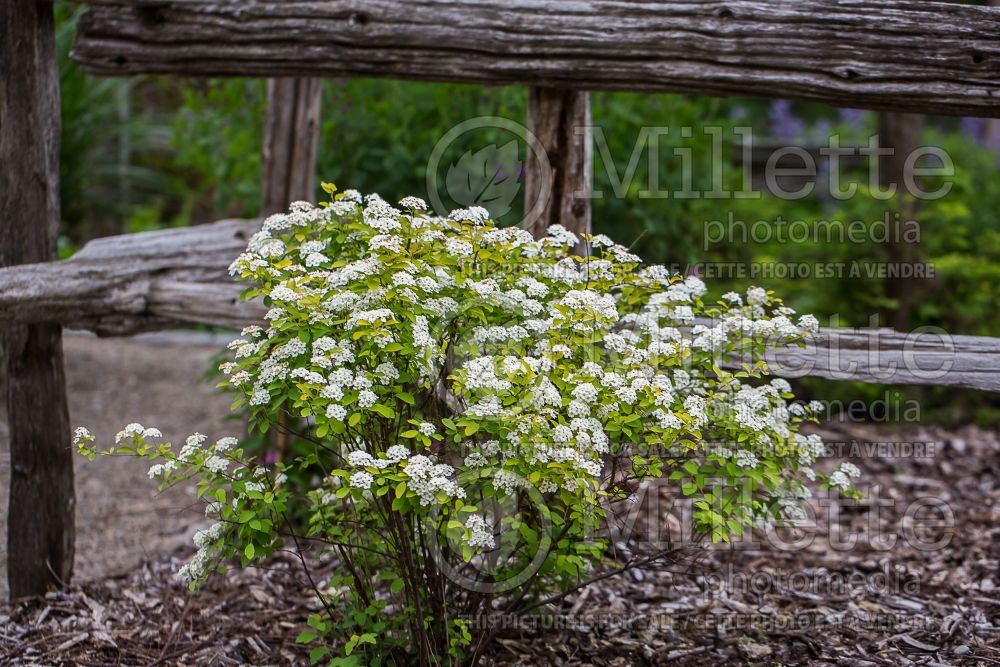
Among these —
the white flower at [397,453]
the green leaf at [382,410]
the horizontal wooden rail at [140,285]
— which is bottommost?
the white flower at [397,453]

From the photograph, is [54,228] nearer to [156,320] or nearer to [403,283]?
[156,320]

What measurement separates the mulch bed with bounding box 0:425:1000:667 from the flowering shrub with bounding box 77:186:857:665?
44cm

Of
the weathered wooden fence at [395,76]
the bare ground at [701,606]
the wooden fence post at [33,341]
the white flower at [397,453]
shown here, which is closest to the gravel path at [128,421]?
the bare ground at [701,606]

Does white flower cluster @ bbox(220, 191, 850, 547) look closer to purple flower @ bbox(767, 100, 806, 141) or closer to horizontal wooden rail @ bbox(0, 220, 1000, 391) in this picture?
horizontal wooden rail @ bbox(0, 220, 1000, 391)

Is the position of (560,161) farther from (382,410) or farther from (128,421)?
(128,421)

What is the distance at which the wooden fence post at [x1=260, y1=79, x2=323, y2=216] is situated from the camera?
4250mm

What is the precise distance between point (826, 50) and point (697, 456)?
55.3 inches

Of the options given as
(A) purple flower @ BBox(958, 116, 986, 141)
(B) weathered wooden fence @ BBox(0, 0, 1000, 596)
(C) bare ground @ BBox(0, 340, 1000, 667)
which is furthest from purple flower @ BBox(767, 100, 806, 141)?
(B) weathered wooden fence @ BBox(0, 0, 1000, 596)

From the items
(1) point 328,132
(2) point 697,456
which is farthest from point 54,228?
(2) point 697,456

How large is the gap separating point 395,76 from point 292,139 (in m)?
1.07

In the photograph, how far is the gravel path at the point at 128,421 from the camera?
4.25m

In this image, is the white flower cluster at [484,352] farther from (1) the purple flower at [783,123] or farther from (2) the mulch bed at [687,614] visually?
(1) the purple flower at [783,123]

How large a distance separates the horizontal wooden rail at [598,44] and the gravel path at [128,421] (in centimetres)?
155

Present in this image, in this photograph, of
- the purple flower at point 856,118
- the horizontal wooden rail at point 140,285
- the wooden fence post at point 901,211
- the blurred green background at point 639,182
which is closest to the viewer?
the horizontal wooden rail at point 140,285
